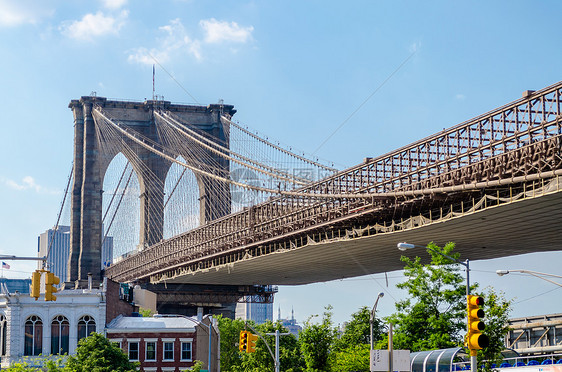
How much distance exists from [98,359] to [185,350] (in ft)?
53.3

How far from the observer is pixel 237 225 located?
101562 mm

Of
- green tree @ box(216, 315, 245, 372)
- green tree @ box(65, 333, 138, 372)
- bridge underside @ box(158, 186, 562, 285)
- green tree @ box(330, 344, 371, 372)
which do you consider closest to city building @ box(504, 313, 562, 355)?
bridge underside @ box(158, 186, 562, 285)

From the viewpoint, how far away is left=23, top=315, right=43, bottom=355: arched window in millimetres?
70562

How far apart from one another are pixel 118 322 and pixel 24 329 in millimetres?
7286

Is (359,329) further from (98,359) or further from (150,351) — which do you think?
(98,359)

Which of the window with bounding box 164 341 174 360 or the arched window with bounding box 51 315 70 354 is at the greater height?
the arched window with bounding box 51 315 70 354

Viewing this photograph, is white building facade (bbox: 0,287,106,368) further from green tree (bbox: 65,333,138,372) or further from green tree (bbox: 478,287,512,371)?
green tree (bbox: 478,287,512,371)

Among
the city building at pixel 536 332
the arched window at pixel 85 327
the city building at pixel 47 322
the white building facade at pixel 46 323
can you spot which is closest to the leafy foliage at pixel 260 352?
the city building at pixel 47 322

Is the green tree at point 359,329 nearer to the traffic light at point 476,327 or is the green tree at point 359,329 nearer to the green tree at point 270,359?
the green tree at point 270,359

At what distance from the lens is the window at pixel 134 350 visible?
7131cm

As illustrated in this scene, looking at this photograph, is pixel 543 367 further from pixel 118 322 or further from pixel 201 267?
pixel 201 267

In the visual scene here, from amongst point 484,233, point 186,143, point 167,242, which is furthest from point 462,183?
point 186,143

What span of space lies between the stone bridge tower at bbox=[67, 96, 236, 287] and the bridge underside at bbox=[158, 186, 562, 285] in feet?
51.7

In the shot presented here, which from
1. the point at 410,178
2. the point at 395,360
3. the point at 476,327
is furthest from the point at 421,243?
the point at 476,327
